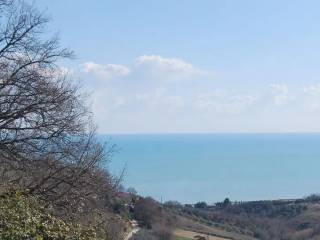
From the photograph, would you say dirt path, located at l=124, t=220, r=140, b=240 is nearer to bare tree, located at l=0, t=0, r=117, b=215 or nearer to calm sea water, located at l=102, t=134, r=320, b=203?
bare tree, located at l=0, t=0, r=117, b=215

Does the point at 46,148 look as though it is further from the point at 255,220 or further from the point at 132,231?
the point at 255,220

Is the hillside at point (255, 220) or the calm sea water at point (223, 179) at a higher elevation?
the calm sea water at point (223, 179)

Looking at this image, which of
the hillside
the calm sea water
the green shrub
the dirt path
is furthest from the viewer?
the calm sea water

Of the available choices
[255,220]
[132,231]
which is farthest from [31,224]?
[255,220]

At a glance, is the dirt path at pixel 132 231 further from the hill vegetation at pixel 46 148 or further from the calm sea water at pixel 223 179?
the calm sea water at pixel 223 179

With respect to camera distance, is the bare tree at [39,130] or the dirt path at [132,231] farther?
the dirt path at [132,231]

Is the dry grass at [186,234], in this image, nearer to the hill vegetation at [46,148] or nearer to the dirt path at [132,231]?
the dirt path at [132,231]

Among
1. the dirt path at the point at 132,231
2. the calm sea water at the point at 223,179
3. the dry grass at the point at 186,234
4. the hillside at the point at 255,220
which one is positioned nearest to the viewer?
the dirt path at the point at 132,231

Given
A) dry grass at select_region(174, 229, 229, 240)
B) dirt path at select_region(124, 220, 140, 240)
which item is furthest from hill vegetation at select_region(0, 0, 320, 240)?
dry grass at select_region(174, 229, 229, 240)

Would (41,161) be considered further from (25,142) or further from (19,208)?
(19,208)

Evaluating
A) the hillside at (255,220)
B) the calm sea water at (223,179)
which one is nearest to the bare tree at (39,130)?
the hillside at (255,220)

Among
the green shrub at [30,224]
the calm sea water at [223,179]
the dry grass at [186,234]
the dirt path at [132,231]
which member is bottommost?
the dry grass at [186,234]

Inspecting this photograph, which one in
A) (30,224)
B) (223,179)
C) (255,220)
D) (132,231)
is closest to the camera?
(30,224)

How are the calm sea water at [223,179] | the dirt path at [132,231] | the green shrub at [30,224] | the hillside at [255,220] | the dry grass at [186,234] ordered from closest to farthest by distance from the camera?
1. the green shrub at [30,224]
2. the dirt path at [132,231]
3. the dry grass at [186,234]
4. the hillside at [255,220]
5. the calm sea water at [223,179]
